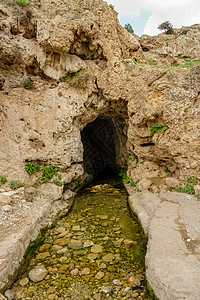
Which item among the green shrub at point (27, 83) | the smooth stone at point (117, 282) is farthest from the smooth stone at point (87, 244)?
the green shrub at point (27, 83)

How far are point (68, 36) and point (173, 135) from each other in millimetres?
6407

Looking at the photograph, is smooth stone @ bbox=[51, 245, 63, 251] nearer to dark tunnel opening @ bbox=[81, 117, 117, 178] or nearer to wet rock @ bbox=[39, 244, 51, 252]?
wet rock @ bbox=[39, 244, 51, 252]

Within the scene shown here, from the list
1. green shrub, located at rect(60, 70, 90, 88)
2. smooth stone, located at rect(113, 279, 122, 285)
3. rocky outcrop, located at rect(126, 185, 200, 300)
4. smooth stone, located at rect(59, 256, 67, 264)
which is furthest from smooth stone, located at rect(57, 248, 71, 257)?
green shrub, located at rect(60, 70, 90, 88)

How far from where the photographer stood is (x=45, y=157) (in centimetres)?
838

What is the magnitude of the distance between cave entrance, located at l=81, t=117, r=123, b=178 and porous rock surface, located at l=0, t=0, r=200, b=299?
216 inches

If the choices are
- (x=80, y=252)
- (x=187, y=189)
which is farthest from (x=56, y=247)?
(x=187, y=189)

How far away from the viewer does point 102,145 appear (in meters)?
16.9

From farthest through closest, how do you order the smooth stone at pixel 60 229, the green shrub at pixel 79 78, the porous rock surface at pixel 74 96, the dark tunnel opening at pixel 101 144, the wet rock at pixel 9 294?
the dark tunnel opening at pixel 101 144, the green shrub at pixel 79 78, the porous rock surface at pixel 74 96, the smooth stone at pixel 60 229, the wet rock at pixel 9 294

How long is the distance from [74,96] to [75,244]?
258 inches

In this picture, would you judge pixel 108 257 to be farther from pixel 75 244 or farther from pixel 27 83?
pixel 27 83

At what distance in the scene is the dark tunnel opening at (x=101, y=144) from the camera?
15375mm

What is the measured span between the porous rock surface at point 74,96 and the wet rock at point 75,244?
2680 mm

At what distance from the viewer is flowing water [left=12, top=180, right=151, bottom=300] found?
3.77 meters

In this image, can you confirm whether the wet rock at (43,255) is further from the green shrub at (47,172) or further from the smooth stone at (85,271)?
the green shrub at (47,172)
